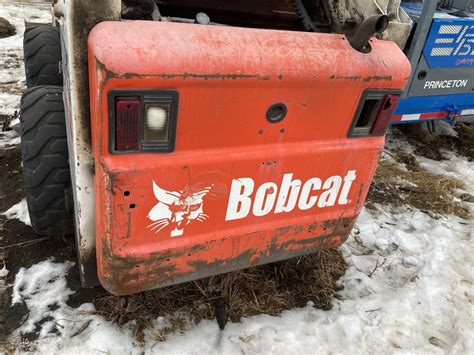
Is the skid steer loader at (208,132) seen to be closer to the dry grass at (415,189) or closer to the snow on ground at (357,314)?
the snow on ground at (357,314)

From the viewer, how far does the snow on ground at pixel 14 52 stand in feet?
16.9

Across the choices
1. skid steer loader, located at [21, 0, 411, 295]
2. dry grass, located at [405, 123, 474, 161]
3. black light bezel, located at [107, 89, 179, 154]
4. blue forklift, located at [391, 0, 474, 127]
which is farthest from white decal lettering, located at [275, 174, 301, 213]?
dry grass, located at [405, 123, 474, 161]

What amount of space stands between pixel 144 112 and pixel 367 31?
98 cm

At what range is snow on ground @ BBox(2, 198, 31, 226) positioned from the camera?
10.1ft

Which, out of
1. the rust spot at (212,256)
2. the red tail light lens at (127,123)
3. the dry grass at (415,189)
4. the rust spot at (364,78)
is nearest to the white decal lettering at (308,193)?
the rust spot at (212,256)

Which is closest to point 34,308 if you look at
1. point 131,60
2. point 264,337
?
point 264,337

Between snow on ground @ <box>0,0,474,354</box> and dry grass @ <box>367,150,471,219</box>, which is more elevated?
snow on ground @ <box>0,0,474,354</box>

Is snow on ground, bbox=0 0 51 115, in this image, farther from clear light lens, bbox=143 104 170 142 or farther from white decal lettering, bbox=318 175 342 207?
white decal lettering, bbox=318 175 342 207

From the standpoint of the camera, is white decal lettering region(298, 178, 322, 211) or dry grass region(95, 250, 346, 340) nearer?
white decal lettering region(298, 178, 322, 211)

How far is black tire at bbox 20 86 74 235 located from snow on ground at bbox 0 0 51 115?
9.18ft

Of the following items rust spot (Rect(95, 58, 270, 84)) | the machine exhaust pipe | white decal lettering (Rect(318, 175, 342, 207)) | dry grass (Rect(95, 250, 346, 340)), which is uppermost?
the machine exhaust pipe

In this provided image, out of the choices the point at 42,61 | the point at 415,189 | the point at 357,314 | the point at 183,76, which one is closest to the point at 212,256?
the point at 183,76

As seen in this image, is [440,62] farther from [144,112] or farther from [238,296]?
[144,112]

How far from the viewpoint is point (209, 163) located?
1.74 meters
